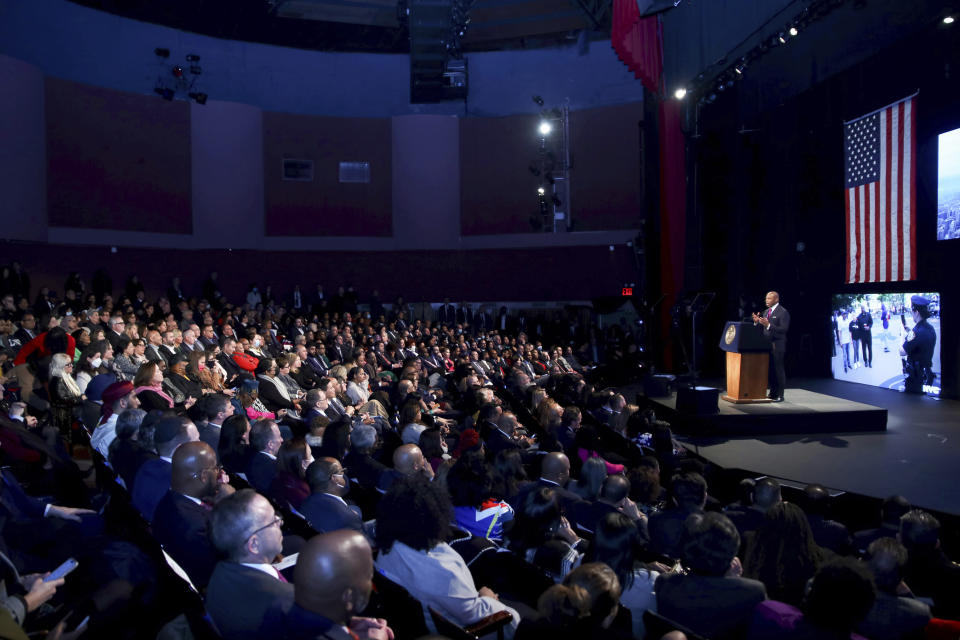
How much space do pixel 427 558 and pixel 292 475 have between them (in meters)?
1.47

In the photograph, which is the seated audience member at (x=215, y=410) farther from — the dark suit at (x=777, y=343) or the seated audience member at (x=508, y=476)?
the dark suit at (x=777, y=343)

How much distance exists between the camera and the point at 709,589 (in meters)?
2.25

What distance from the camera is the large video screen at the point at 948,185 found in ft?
25.4

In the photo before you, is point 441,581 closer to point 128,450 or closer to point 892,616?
point 892,616

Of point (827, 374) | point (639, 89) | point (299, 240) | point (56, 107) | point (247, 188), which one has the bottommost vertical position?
point (827, 374)

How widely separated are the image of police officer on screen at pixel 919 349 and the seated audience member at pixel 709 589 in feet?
25.7

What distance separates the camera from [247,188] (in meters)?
15.0

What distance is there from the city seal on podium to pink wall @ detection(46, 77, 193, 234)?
11.4 m

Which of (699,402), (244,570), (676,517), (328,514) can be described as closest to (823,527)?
(676,517)

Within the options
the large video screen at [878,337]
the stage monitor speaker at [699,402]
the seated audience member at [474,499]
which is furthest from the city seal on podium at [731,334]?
the seated audience member at [474,499]

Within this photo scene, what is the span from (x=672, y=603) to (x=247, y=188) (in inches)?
574

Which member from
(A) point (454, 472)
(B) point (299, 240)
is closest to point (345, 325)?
(B) point (299, 240)

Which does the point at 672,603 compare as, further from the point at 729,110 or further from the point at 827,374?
the point at 729,110

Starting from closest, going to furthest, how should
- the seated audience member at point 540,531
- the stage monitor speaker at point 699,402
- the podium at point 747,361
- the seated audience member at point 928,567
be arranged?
the seated audience member at point 540,531
the seated audience member at point 928,567
the stage monitor speaker at point 699,402
the podium at point 747,361
